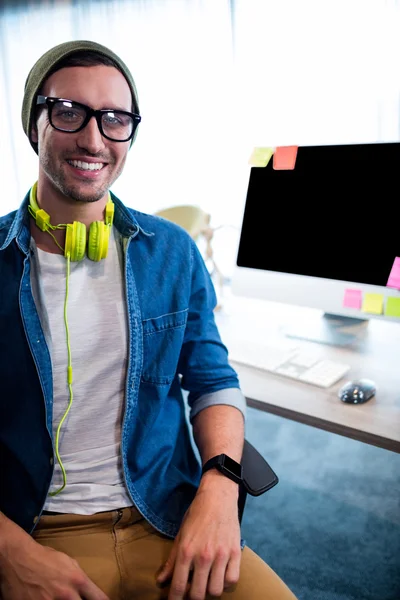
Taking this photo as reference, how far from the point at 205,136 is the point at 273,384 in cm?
256

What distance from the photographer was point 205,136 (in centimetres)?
361

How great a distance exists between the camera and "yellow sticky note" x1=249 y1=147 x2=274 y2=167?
1.67 meters

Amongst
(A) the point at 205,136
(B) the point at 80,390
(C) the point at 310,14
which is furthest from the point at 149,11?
(B) the point at 80,390

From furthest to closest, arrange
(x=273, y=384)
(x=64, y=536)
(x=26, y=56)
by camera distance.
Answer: (x=26, y=56) → (x=273, y=384) → (x=64, y=536)

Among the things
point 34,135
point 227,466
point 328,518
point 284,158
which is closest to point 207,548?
point 227,466

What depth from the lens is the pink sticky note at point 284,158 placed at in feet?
5.31

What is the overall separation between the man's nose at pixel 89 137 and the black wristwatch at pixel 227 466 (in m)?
0.65

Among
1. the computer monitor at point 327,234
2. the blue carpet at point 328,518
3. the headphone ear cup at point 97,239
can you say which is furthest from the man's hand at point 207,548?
the blue carpet at point 328,518

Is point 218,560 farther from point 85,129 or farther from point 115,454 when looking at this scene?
point 85,129

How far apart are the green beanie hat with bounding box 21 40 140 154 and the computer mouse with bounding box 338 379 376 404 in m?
0.79

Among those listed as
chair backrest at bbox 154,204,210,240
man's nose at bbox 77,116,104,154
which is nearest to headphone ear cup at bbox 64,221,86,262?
man's nose at bbox 77,116,104,154

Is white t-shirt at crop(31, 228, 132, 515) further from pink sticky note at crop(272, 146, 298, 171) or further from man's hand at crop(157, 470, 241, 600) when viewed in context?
pink sticky note at crop(272, 146, 298, 171)

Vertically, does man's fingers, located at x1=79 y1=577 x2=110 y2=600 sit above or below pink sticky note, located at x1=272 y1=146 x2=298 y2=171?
below

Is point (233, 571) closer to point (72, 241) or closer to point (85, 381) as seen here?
point (85, 381)
